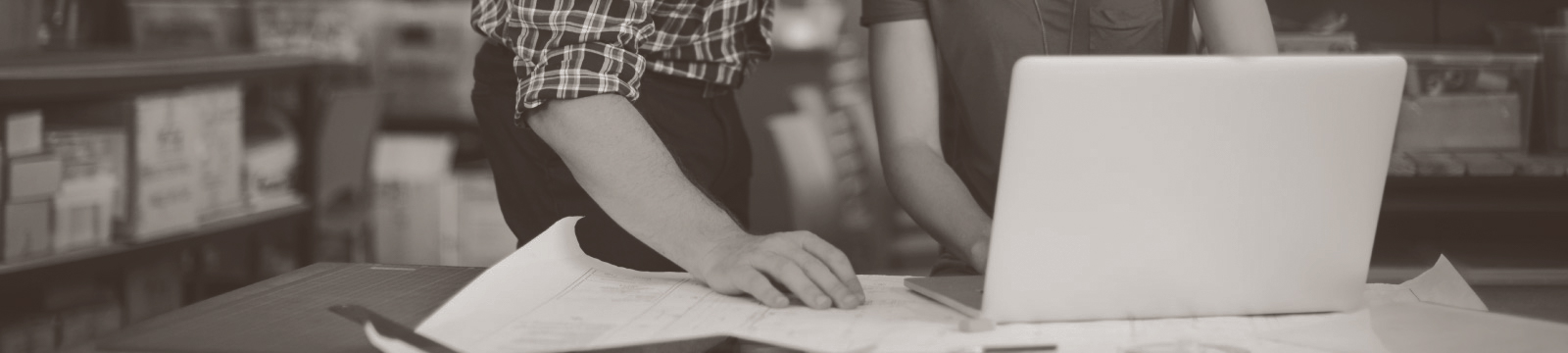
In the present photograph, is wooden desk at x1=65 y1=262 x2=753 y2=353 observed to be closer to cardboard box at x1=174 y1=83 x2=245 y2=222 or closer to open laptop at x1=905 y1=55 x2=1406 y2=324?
open laptop at x1=905 y1=55 x2=1406 y2=324

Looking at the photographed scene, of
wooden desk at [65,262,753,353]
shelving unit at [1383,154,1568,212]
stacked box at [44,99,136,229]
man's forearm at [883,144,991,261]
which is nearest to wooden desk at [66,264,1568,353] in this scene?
wooden desk at [65,262,753,353]

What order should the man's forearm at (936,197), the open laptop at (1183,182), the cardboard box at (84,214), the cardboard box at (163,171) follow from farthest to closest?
the cardboard box at (163,171) → the cardboard box at (84,214) → the man's forearm at (936,197) → the open laptop at (1183,182)

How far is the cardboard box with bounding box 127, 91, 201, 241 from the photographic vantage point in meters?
2.35

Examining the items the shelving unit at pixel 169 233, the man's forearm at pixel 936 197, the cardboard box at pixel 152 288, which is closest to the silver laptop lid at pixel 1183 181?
the man's forearm at pixel 936 197

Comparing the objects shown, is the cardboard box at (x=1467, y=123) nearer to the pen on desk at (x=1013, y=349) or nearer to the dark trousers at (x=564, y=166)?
the dark trousers at (x=564, y=166)

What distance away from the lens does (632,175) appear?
3.58ft

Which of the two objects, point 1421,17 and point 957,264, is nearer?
point 957,264

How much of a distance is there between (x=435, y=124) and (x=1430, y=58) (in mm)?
2897

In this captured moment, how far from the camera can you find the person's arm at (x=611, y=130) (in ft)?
3.53

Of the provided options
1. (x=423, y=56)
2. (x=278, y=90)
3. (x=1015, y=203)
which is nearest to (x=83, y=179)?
(x=278, y=90)

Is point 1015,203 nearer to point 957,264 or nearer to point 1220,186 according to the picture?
point 1220,186

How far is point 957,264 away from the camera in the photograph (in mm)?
1328

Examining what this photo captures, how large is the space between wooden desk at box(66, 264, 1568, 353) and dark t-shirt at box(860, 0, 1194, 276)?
0.47 m

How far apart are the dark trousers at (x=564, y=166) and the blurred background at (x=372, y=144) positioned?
85 centimetres
